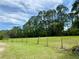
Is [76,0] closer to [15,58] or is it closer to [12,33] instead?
[15,58]

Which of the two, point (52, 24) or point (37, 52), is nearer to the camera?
point (37, 52)

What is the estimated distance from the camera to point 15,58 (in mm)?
12742

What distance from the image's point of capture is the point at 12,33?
88062mm

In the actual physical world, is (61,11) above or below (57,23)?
above

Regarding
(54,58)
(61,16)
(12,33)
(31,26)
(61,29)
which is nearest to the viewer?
(54,58)

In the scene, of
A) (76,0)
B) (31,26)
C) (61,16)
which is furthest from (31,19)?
(76,0)

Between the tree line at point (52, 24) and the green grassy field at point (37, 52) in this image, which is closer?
the green grassy field at point (37, 52)

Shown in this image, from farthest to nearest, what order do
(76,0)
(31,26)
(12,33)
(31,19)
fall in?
1. (31,19)
2. (31,26)
3. (12,33)
4. (76,0)

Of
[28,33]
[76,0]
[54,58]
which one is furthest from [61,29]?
[54,58]

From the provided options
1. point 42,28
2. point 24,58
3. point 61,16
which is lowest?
point 24,58

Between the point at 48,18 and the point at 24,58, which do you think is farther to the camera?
the point at 48,18

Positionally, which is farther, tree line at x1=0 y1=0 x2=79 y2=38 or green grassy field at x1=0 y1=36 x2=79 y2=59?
tree line at x1=0 y1=0 x2=79 y2=38

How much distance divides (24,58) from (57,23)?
217ft

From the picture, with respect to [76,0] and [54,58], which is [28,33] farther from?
[54,58]
